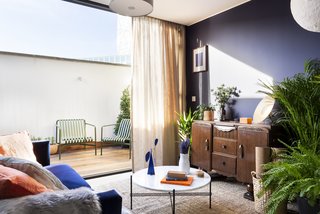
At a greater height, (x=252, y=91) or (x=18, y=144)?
(x=252, y=91)

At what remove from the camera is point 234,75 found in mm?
3494

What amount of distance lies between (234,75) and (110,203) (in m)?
2.90

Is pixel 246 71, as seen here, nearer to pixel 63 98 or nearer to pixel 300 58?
pixel 300 58

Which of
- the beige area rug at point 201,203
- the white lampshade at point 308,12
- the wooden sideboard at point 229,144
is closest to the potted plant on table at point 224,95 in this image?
the wooden sideboard at point 229,144

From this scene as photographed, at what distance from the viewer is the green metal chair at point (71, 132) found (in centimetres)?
500

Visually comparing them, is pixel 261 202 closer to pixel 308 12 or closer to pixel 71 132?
pixel 308 12

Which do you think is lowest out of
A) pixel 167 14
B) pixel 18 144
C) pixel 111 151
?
pixel 111 151

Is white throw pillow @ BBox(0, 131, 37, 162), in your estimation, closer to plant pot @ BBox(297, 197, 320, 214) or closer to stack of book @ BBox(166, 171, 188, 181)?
stack of book @ BBox(166, 171, 188, 181)

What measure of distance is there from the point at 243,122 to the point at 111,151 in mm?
3416

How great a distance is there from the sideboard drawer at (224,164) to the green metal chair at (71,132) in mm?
2863

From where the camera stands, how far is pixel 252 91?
325 cm

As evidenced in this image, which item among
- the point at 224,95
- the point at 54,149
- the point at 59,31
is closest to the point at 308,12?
the point at 224,95

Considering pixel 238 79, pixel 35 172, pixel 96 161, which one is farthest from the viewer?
pixel 96 161

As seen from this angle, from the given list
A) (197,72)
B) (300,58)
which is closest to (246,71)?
(300,58)
